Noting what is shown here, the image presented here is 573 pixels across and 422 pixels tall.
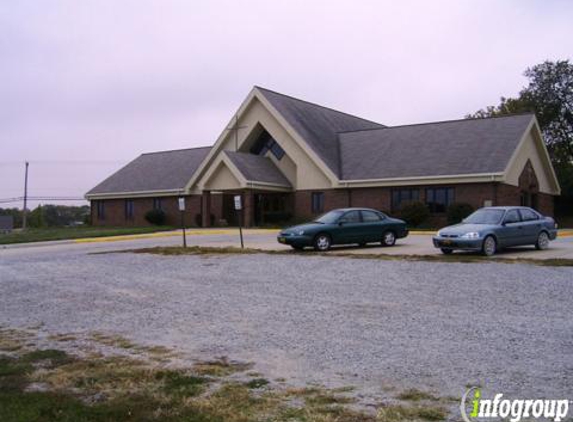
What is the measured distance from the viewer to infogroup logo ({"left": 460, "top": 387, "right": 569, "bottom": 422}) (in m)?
4.93

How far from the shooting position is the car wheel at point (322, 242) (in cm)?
1986

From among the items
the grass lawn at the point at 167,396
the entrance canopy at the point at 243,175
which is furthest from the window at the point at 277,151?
the grass lawn at the point at 167,396

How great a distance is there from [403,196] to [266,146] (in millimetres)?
10445

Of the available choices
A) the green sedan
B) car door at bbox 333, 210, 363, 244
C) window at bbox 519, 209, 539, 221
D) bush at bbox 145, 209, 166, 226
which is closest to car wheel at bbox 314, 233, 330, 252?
the green sedan

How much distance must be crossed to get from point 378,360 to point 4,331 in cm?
568

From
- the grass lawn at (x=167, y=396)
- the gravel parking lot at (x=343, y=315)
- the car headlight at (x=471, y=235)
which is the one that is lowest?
the grass lawn at (x=167, y=396)

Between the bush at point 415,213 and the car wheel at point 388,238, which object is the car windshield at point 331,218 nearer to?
the car wheel at point 388,238

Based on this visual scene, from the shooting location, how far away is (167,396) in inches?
223

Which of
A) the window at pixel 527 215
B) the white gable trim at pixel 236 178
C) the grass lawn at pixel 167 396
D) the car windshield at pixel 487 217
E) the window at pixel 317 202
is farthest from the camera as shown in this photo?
the window at pixel 317 202

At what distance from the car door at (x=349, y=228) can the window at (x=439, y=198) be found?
13.9m

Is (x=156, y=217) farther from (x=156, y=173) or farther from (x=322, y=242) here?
(x=322, y=242)

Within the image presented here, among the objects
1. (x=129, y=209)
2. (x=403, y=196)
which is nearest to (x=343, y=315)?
(x=403, y=196)

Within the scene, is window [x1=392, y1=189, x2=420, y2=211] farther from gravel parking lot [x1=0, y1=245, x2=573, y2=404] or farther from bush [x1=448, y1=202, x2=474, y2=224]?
gravel parking lot [x1=0, y1=245, x2=573, y2=404]

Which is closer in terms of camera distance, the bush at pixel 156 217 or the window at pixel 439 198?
the window at pixel 439 198
